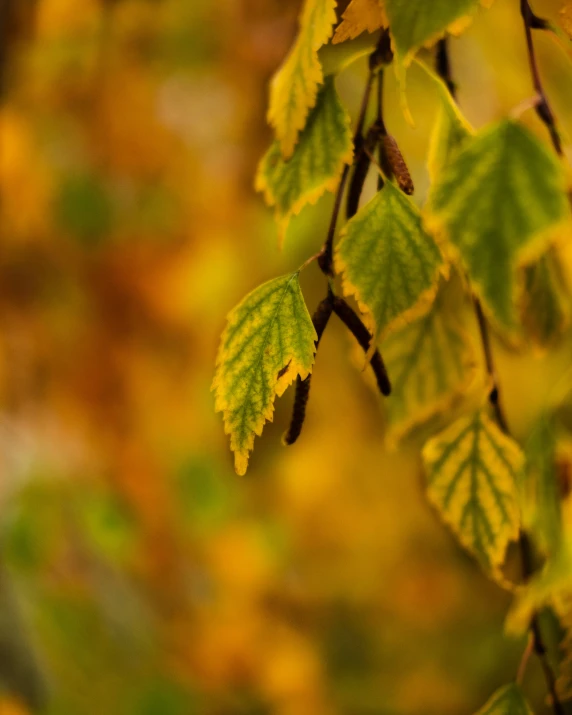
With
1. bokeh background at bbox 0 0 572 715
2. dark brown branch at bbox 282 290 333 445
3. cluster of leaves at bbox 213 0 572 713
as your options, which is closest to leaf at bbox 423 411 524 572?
cluster of leaves at bbox 213 0 572 713

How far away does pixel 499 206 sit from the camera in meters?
0.22

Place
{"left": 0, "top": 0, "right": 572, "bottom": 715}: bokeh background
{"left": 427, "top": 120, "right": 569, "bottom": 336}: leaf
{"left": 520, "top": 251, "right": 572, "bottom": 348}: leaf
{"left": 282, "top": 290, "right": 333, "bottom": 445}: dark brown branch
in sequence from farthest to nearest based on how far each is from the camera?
1. {"left": 0, "top": 0, "right": 572, "bottom": 715}: bokeh background
2. {"left": 520, "top": 251, "right": 572, "bottom": 348}: leaf
3. {"left": 282, "top": 290, "right": 333, "bottom": 445}: dark brown branch
4. {"left": 427, "top": 120, "right": 569, "bottom": 336}: leaf

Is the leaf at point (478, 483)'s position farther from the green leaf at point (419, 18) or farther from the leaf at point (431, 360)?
the green leaf at point (419, 18)

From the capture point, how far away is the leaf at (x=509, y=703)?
37 cm

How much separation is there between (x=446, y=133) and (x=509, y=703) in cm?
30

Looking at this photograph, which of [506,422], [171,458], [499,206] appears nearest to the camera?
Result: [499,206]

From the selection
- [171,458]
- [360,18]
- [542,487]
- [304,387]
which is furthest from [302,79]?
[171,458]

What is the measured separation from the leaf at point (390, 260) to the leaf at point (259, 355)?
1.0 inches

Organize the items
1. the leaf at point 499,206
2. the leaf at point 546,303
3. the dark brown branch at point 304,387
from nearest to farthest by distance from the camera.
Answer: the leaf at point 499,206
the dark brown branch at point 304,387
the leaf at point 546,303

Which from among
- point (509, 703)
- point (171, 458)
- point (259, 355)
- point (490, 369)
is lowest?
point (171, 458)

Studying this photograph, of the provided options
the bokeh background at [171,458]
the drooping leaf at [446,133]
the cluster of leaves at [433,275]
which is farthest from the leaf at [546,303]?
the bokeh background at [171,458]

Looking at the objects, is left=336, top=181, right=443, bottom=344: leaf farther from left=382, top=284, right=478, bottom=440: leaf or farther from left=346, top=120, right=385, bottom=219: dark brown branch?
left=382, top=284, right=478, bottom=440: leaf

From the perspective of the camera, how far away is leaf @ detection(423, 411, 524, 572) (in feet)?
1.23

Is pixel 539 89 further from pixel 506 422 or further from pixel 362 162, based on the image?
pixel 506 422
